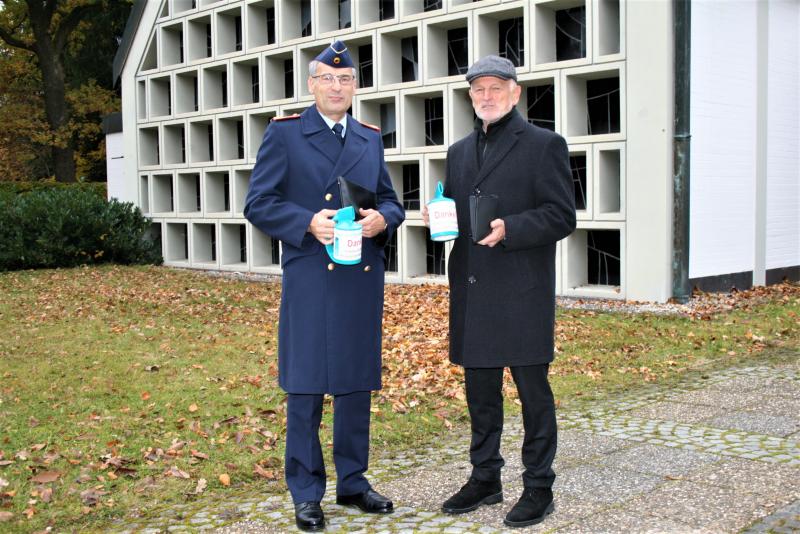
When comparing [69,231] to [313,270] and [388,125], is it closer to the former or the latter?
[388,125]

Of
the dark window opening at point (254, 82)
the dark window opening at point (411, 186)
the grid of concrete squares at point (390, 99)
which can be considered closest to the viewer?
the grid of concrete squares at point (390, 99)

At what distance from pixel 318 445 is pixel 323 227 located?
3.37 feet

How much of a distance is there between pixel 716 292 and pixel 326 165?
10.3 metres

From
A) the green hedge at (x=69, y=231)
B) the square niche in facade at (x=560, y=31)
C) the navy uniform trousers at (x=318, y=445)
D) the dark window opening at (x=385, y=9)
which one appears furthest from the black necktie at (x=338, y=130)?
the green hedge at (x=69, y=231)

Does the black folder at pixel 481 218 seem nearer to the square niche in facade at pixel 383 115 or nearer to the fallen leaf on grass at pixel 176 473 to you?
the fallen leaf on grass at pixel 176 473

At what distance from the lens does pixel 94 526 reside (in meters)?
4.37

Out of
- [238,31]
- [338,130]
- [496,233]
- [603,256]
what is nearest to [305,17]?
[238,31]

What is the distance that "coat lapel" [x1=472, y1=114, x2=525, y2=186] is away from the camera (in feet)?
13.7

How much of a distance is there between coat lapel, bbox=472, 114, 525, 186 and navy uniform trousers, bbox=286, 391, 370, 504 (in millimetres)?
1181

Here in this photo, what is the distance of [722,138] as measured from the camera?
13.3 metres

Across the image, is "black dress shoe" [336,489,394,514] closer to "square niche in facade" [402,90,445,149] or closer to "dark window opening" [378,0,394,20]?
"square niche in facade" [402,90,445,149]

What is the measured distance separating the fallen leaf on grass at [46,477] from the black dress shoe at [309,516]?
5.59 ft

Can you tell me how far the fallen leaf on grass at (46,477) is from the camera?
16.4 feet

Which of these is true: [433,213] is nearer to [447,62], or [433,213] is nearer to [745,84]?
[745,84]
